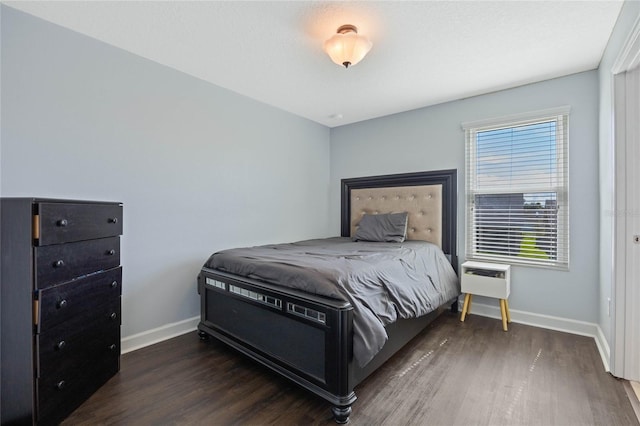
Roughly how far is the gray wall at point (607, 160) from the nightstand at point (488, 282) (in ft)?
2.21

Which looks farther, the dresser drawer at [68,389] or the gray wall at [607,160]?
the gray wall at [607,160]

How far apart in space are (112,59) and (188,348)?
2.38 meters

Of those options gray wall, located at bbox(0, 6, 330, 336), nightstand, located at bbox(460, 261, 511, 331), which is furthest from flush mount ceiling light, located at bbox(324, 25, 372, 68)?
nightstand, located at bbox(460, 261, 511, 331)

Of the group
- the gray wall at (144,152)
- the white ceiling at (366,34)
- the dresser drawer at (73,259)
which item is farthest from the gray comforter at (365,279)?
the white ceiling at (366,34)

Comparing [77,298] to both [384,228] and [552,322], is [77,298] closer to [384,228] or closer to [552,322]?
[384,228]

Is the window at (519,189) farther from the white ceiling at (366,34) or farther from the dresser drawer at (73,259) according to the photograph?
the dresser drawer at (73,259)

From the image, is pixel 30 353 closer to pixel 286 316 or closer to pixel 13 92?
pixel 286 316

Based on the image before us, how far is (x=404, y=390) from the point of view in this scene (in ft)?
6.07

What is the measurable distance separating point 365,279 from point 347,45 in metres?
1.56

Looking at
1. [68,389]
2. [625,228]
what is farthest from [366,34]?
[68,389]

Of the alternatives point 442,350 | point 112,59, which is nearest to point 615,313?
point 442,350

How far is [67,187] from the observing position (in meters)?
2.12

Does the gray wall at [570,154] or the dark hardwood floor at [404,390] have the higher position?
the gray wall at [570,154]

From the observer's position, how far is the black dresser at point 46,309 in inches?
57.6
